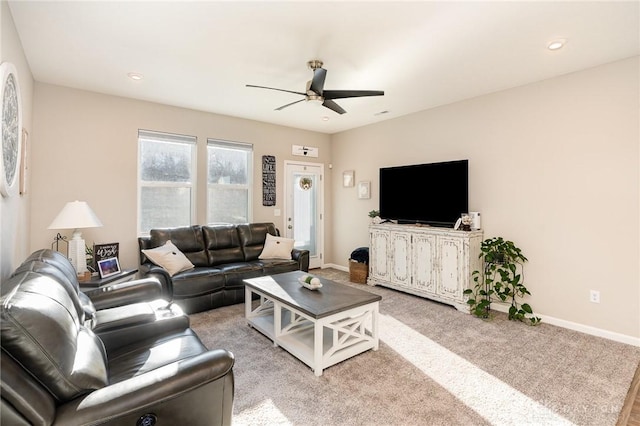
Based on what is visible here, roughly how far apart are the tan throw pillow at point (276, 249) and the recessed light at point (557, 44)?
373cm

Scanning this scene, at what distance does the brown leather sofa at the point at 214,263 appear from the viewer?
368cm

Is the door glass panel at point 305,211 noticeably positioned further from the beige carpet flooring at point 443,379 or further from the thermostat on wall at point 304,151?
the beige carpet flooring at point 443,379

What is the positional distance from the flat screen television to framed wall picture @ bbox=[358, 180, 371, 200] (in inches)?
18.1

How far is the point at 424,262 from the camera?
14.3 ft

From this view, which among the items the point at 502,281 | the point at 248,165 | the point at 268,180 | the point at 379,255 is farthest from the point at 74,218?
the point at 502,281

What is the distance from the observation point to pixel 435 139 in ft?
15.3

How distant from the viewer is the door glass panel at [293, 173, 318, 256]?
602 cm

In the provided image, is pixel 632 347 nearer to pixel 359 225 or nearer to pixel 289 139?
pixel 359 225

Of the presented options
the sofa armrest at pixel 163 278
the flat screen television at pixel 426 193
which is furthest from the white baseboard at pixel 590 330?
the sofa armrest at pixel 163 278

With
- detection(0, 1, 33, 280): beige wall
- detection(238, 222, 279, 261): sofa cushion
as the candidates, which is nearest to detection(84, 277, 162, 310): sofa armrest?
detection(0, 1, 33, 280): beige wall

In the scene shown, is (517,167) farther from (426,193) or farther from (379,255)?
(379,255)

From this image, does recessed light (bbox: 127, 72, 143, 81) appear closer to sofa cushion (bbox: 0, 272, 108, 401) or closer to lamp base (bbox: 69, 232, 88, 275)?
lamp base (bbox: 69, 232, 88, 275)

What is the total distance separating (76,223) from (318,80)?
278 centimetres

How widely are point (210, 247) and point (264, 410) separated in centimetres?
284
